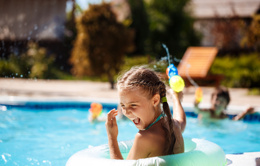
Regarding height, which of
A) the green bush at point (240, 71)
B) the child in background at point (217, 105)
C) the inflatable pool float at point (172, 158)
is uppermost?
the inflatable pool float at point (172, 158)

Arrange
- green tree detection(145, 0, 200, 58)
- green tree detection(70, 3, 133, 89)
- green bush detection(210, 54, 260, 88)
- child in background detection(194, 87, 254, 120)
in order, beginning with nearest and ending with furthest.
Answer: child in background detection(194, 87, 254, 120) → green tree detection(70, 3, 133, 89) → green bush detection(210, 54, 260, 88) → green tree detection(145, 0, 200, 58)

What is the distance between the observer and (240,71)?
40.9 feet

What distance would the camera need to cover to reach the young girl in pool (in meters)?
2.06

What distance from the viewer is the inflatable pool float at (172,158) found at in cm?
206

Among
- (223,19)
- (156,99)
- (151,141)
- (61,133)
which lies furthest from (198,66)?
(223,19)

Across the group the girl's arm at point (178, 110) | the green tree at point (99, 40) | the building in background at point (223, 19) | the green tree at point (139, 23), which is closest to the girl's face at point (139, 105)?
the girl's arm at point (178, 110)

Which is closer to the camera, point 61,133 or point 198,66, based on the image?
point 61,133

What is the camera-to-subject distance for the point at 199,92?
491 centimetres

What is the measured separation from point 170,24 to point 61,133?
13.7 meters

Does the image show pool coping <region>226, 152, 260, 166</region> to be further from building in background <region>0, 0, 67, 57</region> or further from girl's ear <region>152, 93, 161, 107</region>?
building in background <region>0, 0, 67, 57</region>

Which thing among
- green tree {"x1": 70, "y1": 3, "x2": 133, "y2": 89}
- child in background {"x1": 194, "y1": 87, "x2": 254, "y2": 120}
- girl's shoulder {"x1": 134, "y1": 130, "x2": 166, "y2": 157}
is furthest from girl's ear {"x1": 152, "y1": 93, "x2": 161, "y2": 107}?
green tree {"x1": 70, "y1": 3, "x2": 133, "y2": 89}

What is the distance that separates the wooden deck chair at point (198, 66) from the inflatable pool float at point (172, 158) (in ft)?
23.4

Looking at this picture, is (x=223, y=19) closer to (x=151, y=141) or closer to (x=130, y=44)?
(x=130, y=44)

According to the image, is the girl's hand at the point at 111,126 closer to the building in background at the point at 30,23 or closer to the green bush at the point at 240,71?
the green bush at the point at 240,71
